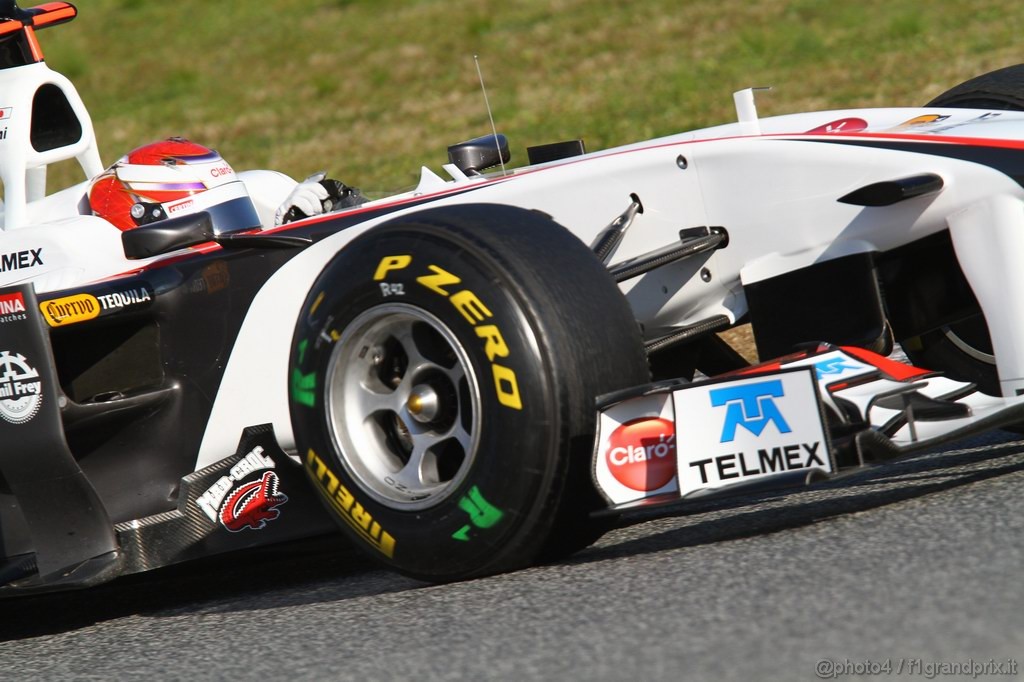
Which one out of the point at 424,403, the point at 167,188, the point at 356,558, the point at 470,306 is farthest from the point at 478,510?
the point at 167,188

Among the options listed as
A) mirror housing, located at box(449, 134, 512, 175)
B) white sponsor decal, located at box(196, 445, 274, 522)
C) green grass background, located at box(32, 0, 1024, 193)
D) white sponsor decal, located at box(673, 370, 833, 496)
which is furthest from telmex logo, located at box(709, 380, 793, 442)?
green grass background, located at box(32, 0, 1024, 193)

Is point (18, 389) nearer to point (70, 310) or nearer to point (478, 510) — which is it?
point (70, 310)

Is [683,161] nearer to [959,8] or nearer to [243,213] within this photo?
[243,213]

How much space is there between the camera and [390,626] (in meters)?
3.57

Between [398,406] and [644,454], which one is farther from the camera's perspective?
[398,406]

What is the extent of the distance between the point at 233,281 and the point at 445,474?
3.32ft

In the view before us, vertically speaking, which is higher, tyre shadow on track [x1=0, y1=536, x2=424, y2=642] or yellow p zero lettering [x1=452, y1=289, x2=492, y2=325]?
yellow p zero lettering [x1=452, y1=289, x2=492, y2=325]

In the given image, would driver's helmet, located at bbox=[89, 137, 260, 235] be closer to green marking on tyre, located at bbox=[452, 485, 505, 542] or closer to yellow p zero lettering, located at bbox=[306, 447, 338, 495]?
yellow p zero lettering, located at bbox=[306, 447, 338, 495]

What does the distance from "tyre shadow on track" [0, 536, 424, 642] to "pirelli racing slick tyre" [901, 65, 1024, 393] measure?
1965mm

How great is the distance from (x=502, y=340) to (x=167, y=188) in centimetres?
212

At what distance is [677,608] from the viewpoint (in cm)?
320

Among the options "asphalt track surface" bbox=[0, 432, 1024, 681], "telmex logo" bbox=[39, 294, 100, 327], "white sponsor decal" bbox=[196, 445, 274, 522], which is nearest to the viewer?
"asphalt track surface" bbox=[0, 432, 1024, 681]

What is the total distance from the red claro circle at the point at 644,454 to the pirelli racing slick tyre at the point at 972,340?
1.55 m

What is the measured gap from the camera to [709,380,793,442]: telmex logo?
11.3 ft
